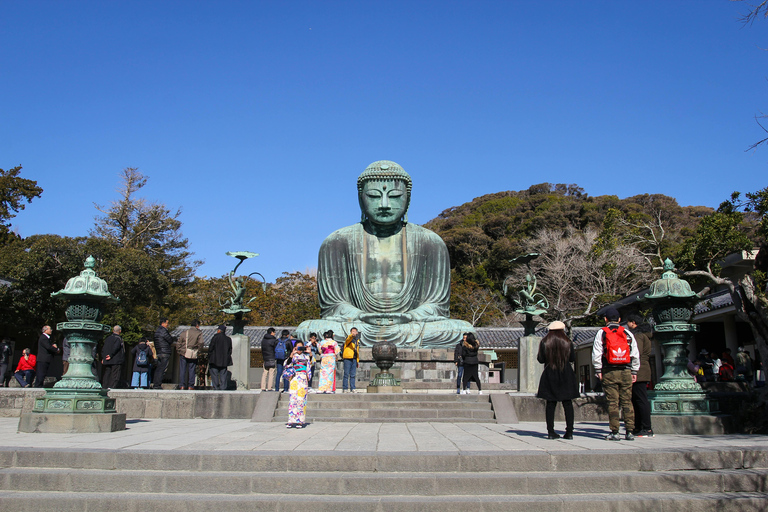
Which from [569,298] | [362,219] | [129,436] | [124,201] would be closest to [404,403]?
[129,436]

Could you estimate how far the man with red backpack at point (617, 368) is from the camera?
20.8 feet

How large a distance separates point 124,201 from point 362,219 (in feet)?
77.9

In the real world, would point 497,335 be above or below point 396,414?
above

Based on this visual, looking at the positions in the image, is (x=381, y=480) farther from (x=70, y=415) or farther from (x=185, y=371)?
(x=185, y=371)

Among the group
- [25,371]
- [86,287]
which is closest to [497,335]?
[25,371]

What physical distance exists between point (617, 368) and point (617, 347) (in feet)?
0.83

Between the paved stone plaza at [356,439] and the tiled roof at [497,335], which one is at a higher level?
the tiled roof at [497,335]

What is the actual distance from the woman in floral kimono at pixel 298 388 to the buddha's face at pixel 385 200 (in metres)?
8.32

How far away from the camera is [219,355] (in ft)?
33.9

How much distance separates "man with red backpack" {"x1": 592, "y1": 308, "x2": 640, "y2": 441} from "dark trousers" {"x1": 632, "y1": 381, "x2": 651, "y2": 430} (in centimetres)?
43

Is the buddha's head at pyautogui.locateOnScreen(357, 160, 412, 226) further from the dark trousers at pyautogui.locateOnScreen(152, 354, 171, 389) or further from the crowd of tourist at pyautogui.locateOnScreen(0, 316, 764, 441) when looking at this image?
the dark trousers at pyautogui.locateOnScreen(152, 354, 171, 389)

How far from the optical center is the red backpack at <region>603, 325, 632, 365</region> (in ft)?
20.8

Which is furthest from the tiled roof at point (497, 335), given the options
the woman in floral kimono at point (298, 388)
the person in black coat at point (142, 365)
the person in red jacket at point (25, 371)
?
the woman in floral kimono at point (298, 388)

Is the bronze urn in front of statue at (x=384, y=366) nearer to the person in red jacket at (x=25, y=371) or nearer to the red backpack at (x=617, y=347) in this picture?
the red backpack at (x=617, y=347)
